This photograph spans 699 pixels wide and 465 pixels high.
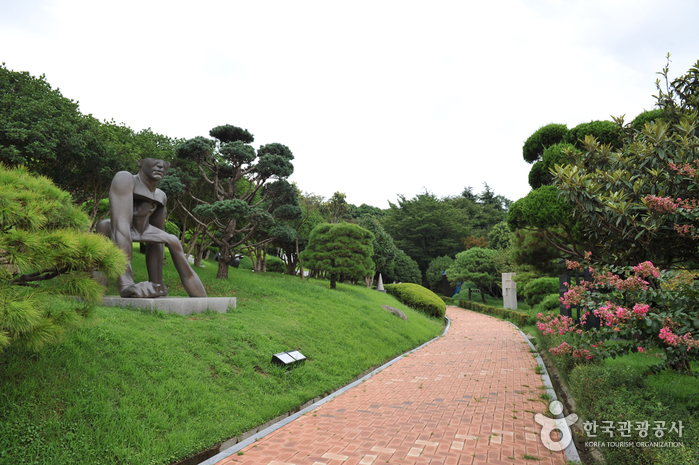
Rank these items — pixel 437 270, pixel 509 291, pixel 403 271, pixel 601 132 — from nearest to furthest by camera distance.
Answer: pixel 601 132 → pixel 509 291 → pixel 403 271 → pixel 437 270

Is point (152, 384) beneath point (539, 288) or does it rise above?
beneath

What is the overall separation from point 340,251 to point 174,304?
10.4m

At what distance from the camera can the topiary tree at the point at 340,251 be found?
59.5 feet

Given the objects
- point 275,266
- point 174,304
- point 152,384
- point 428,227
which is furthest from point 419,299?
point 428,227

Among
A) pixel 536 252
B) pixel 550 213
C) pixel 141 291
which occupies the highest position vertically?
pixel 550 213

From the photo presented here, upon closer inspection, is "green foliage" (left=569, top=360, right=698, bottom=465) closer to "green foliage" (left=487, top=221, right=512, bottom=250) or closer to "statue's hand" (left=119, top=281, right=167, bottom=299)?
"statue's hand" (left=119, top=281, right=167, bottom=299)

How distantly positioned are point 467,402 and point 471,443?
1.84 meters

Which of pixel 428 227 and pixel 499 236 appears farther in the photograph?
pixel 428 227

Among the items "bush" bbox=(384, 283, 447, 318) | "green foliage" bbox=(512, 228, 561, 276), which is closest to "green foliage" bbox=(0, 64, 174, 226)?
"bush" bbox=(384, 283, 447, 318)

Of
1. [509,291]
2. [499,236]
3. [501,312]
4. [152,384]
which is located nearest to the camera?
[152,384]

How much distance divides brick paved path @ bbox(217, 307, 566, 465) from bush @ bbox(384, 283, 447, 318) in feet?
39.9

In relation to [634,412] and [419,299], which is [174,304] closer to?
[634,412]

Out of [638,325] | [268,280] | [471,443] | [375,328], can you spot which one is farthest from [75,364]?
[268,280]
